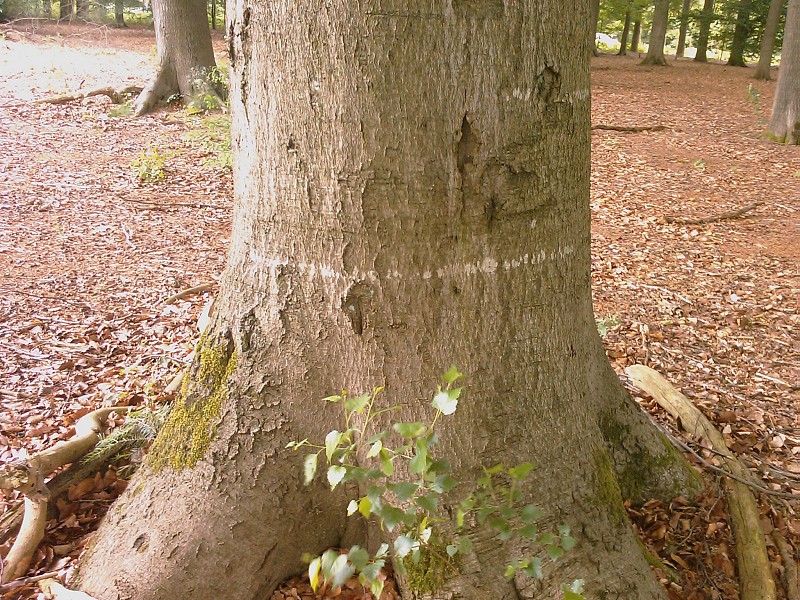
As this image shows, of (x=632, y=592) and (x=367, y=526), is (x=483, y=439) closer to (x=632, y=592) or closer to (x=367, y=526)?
(x=367, y=526)

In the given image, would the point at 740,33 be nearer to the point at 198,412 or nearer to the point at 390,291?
the point at 390,291

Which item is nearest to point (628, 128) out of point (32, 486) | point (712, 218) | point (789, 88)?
point (789, 88)

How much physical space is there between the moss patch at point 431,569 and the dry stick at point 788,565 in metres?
1.46

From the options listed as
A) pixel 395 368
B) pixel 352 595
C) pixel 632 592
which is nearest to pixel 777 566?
pixel 632 592

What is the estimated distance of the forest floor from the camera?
297 cm

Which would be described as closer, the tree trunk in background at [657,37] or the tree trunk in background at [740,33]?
the tree trunk in background at [657,37]

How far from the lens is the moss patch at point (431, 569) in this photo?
204 cm

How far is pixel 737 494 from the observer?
2873 mm

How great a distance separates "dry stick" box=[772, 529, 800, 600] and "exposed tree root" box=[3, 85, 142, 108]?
11616 millimetres

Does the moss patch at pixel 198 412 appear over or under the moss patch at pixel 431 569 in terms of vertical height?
over

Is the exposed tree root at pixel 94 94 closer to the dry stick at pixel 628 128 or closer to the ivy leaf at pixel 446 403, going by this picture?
the dry stick at pixel 628 128

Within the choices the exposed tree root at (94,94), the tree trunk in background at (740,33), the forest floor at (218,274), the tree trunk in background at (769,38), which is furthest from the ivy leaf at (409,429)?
the tree trunk in background at (740,33)

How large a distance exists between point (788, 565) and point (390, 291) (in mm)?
2088

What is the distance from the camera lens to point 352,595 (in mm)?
2346
